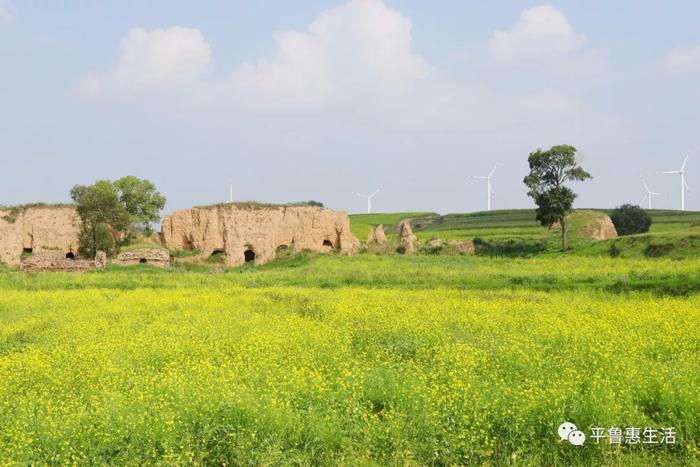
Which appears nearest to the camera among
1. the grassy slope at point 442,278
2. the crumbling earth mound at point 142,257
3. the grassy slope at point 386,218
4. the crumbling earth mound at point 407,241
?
the grassy slope at point 442,278

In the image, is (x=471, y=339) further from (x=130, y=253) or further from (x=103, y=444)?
(x=130, y=253)

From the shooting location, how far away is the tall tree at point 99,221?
42000 mm

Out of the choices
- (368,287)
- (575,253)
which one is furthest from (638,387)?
(575,253)

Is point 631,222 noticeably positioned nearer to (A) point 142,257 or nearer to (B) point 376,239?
(B) point 376,239

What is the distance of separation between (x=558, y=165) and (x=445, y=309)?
101 ft

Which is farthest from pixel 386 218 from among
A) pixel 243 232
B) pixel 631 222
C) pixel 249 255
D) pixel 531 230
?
pixel 243 232

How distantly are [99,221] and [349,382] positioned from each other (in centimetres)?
3732

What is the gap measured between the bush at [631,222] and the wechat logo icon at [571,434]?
59362 millimetres

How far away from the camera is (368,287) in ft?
91.5

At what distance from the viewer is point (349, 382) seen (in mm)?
9688

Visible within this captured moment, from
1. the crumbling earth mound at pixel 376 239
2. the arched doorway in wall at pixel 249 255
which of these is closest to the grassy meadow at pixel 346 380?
the arched doorway in wall at pixel 249 255

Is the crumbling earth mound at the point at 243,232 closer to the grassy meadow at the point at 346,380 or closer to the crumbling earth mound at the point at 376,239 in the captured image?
the crumbling earth mound at the point at 376,239

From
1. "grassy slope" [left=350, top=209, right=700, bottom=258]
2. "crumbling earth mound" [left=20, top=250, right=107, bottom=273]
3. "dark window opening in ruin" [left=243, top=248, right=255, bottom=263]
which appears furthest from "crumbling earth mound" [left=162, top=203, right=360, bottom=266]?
"grassy slope" [left=350, top=209, right=700, bottom=258]

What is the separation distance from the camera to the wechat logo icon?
793 centimetres
